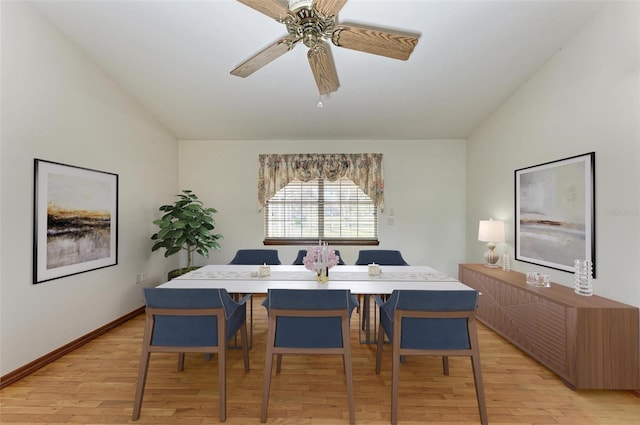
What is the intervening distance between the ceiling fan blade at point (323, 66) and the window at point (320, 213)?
2304mm

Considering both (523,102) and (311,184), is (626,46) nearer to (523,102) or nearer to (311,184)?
(523,102)

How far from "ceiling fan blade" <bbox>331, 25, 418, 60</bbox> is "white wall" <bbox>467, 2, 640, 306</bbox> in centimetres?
173

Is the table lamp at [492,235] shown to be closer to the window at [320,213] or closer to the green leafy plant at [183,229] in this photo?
the window at [320,213]

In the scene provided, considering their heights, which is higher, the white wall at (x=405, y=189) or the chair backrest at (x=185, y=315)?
the white wall at (x=405, y=189)

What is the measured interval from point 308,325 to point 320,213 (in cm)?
282

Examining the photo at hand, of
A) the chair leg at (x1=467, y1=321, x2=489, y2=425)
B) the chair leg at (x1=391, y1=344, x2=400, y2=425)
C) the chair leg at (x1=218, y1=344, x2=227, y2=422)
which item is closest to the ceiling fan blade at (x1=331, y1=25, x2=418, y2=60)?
the chair leg at (x1=467, y1=321, x2=489, y2=425)

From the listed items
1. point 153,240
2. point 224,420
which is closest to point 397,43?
point 224,420

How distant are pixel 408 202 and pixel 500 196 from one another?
4.13 ft

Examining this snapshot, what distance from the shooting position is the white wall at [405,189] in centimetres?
445

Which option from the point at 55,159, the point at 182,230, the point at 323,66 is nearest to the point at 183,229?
the point at 182,230

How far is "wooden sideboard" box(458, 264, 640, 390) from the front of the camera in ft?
6.54

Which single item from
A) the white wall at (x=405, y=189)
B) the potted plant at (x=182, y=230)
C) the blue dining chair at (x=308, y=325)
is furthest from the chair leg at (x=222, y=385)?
the white wall at (x=405, y=189)

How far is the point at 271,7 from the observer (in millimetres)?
1491

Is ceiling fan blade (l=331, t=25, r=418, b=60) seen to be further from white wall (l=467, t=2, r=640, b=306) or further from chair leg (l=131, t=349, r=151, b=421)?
chair leg (l=131, t=349, r=151, b=421)
